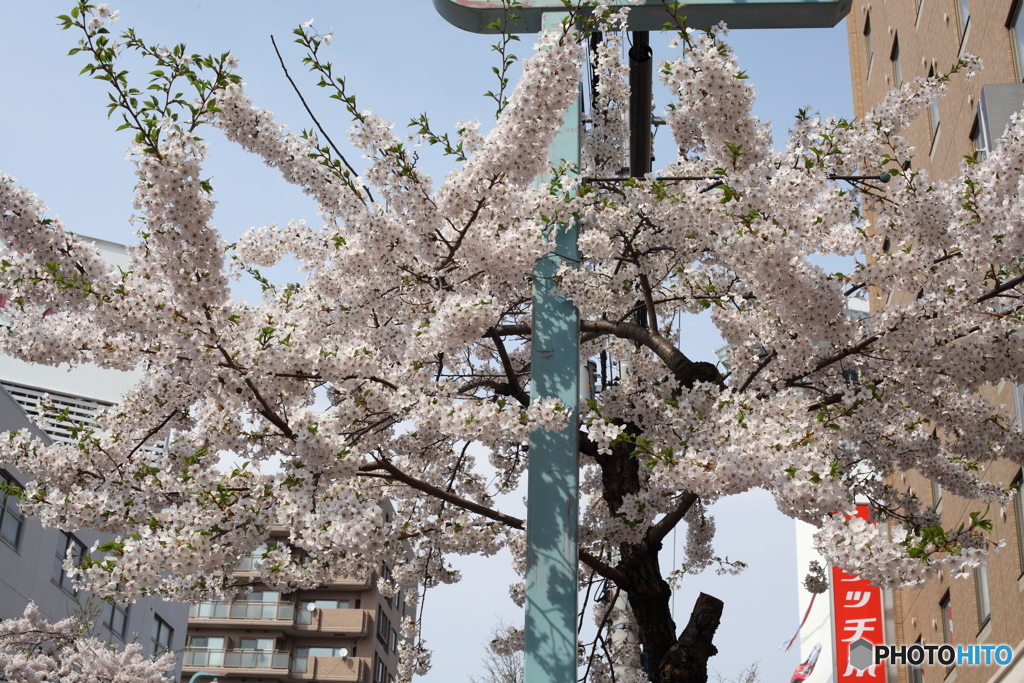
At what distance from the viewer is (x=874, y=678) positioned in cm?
2156

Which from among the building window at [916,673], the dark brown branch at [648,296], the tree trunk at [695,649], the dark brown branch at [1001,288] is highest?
the dark brown branch at [648,296]

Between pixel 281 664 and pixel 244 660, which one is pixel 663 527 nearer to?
pixel 281 664

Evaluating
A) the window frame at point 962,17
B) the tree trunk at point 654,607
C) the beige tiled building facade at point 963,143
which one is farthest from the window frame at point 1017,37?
the tree trunk at point 654,607

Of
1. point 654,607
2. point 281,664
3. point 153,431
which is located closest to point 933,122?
point 654,607

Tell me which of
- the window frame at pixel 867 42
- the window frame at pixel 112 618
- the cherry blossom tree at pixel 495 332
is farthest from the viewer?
the window frame at pixel 112 618

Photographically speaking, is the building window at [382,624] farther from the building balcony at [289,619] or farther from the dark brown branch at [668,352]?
the dark brown branch at [668,352]

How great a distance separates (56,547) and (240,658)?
25740 millimetres

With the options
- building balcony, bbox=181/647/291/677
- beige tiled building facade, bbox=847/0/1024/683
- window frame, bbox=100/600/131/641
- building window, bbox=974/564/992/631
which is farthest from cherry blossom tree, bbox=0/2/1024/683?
building balcony, bbox=181/647/291/677

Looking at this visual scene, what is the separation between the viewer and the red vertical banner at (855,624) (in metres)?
22.2

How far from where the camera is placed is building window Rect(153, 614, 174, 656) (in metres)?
28.5

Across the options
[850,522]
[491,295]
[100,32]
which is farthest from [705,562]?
[100,32]

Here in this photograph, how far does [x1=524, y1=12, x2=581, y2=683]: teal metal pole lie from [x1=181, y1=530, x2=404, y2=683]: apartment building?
4072cm

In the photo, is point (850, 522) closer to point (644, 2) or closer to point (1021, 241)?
point (1021, 241)

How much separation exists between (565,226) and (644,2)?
5.87 ft
